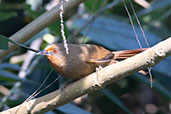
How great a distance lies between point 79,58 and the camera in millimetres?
1990

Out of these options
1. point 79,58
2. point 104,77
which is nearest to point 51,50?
point 79,58

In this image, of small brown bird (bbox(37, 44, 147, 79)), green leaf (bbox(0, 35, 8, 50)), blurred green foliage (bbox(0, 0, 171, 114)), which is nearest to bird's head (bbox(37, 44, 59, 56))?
small brown bird (bbox(37, 44, 147, 79))

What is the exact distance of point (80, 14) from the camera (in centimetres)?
346

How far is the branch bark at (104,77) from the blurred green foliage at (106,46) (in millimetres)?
497

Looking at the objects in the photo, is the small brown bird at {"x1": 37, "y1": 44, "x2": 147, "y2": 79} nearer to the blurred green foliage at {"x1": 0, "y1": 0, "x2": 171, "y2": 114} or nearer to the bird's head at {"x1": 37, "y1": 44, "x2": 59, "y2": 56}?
the bird's head at {"x1": 37, "y1": 44, "x2": 59, "y2": 56}

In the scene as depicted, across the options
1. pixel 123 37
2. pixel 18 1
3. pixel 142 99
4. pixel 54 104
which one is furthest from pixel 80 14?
pixel 54 104

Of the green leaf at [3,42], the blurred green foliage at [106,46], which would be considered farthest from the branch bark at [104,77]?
the blurred green foliage at [106,46]

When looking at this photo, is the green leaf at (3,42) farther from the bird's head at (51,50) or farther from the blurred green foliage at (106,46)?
the blurred green foliage at (106,46)

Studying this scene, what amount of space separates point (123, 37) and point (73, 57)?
3.42 ft

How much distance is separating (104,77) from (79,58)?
604mm

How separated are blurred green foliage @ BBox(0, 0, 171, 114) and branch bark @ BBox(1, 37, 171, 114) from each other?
19.6 inches

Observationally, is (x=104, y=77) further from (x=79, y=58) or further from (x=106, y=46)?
(x=106, y=46)

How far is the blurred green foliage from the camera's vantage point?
7.77 feet

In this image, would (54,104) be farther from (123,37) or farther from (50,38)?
(50,38)
